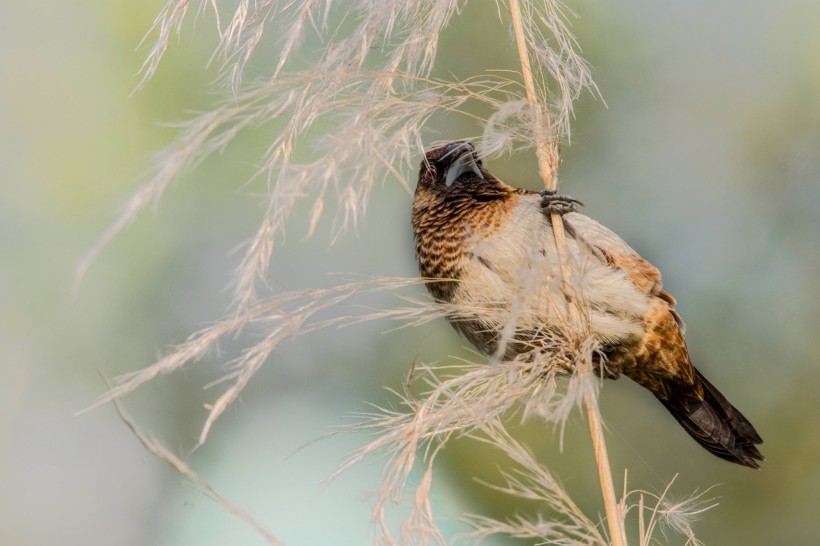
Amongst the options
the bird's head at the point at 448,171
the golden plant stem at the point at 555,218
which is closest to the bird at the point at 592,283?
the bird's head at the point at 448,171

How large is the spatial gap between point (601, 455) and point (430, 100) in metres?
0.53

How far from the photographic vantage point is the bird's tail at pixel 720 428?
2336 mm

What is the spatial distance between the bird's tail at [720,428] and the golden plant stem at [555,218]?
122 cm

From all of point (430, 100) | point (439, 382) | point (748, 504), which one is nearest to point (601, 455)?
point (439, 382)

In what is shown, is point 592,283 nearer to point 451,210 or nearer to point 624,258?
point 624,258

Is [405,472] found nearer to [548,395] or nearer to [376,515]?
[376,515]

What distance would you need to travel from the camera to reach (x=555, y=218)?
4.46 feet

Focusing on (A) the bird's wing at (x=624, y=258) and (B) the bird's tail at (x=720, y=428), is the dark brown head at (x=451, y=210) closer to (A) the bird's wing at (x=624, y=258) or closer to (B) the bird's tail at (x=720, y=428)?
(A) the bird's wing at (x=624, y=258)

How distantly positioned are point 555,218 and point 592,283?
59 cm

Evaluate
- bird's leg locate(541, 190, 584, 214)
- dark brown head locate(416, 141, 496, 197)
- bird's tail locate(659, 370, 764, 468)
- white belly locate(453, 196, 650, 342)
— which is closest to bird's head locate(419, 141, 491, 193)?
dark brown head locate(416, 141, 496, 197)

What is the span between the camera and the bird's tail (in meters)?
2.34

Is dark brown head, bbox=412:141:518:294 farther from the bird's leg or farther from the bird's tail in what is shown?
the bird's tail

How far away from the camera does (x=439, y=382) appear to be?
1223 mm

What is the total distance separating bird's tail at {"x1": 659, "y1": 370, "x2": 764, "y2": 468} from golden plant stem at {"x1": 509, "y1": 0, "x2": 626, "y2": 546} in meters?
1.22
